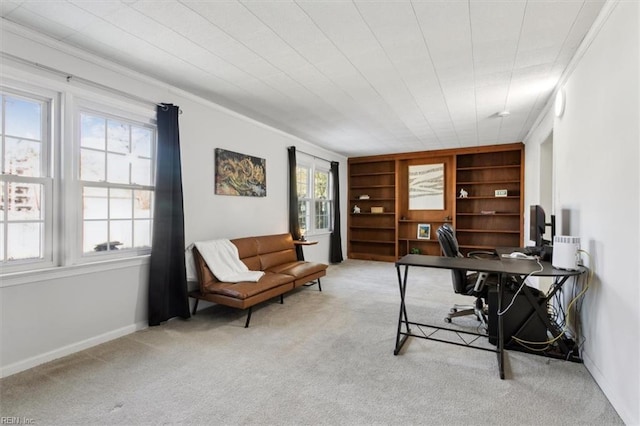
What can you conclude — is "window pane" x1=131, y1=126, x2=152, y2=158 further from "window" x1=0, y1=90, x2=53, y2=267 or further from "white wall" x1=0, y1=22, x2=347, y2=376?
"window" x1=0, y1=90, x2=53, y2=267

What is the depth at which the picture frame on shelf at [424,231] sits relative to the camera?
6980 mm

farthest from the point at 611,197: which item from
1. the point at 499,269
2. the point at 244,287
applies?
the point at 244,287

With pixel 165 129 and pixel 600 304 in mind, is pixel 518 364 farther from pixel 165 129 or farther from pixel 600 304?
pixel 165 129

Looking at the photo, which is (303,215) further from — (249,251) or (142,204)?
(142,204)

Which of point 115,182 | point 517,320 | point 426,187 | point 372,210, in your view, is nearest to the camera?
point 517,320

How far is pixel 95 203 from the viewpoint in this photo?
9.24ft

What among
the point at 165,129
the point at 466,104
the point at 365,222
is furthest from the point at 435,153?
the point at 165,129

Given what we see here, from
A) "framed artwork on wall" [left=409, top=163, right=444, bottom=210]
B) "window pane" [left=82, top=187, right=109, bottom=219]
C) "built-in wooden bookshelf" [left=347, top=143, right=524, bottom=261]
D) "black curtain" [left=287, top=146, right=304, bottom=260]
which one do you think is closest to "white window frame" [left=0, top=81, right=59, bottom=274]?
"window pane" [left=82, top=187, right=109, bottom=219]

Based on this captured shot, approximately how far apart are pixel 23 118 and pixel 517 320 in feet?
13.9

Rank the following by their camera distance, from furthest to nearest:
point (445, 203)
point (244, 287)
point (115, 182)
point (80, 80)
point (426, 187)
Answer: point (426, 187) < point (445, 203) < point (244, 287) < point (115, 182) < point (80, 80)

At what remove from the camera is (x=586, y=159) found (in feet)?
7.86

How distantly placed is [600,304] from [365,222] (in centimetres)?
563

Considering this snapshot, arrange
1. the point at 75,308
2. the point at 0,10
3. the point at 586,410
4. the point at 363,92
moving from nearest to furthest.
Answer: the point at 586,410
the point at 0,10
the point at 75,308
the point at 363,92

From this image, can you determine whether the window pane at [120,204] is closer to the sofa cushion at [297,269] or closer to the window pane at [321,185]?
the sofa cushion at [297,269]
